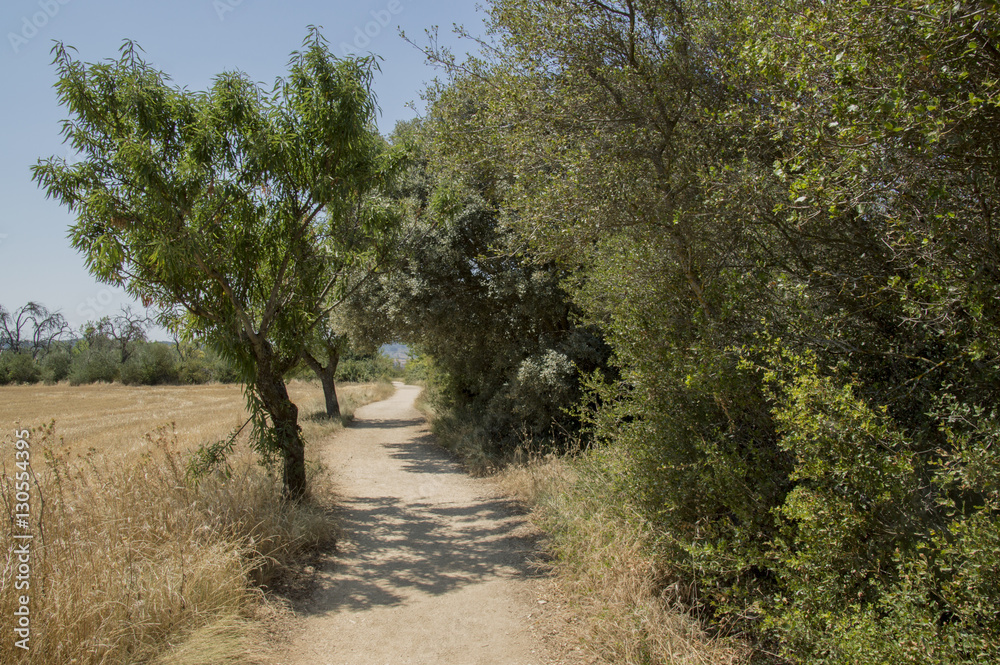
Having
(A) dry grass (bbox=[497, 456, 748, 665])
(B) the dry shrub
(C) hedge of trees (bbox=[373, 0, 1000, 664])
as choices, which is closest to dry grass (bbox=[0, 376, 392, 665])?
(B) the dry shrub

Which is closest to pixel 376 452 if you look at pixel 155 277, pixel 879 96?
pixel 155 277

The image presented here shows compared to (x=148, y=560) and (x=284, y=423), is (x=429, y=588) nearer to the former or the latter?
(x=148, y=560)

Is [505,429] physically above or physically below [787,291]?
below

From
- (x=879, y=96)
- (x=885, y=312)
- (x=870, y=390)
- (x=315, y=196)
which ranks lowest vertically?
(x=870, y=390)

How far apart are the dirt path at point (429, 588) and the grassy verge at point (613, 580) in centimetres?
32

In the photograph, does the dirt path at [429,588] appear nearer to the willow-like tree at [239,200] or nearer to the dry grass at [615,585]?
the dry grass at [615,585]

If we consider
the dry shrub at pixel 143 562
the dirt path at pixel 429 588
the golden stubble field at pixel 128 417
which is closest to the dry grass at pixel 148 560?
the dry shrub at pixel 143 562

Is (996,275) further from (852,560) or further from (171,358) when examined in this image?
(171,358)

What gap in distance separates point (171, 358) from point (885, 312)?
214 ft

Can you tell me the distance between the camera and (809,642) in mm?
3182

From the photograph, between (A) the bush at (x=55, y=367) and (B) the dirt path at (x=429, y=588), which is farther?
(A) the bush at (x=55, y=367)

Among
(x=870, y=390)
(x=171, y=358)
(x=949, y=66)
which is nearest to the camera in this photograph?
(x=949, y=66)

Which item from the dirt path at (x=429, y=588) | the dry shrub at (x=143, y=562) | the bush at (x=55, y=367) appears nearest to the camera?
the dry shrub at (x=143, y=562)

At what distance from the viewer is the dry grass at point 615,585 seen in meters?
3.88
